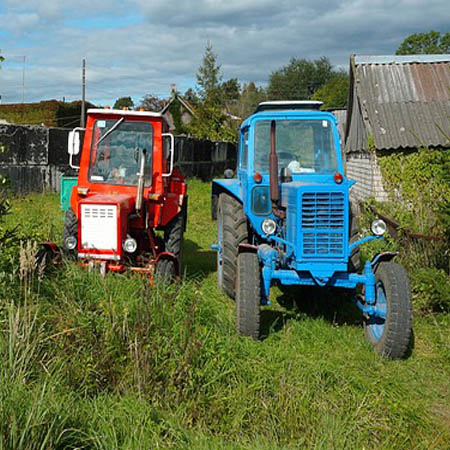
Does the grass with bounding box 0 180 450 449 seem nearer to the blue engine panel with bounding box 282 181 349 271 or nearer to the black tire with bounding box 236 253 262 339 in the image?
the black tire with bounding box 236 253 262 339

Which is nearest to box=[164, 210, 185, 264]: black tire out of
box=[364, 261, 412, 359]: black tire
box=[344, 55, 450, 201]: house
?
box=[364, 261, 412, 359]: black tire

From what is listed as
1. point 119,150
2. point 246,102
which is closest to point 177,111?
point 246,102

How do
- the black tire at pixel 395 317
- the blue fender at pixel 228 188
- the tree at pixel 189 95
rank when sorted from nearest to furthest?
the black tire at pixel 395 317 < the blue fender at pixel 228 188 < the tree at pixel 189 95

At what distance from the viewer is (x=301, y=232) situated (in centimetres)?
556

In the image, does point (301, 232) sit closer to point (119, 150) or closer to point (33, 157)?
point (119, 150)

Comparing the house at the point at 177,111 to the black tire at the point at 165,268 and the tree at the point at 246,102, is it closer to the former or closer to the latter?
the tree at the point at 246,102

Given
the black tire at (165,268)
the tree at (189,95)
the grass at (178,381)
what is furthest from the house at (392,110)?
the tree at (189,95)

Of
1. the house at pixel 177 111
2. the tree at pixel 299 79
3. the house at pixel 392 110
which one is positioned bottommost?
the house at pixel 392 110

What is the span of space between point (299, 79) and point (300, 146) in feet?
227

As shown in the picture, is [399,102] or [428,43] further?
[428,43]

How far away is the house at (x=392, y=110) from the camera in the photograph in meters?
13.5

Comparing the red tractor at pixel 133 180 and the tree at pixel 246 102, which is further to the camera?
the tree at pixel 246 102

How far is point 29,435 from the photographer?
3.02 meters

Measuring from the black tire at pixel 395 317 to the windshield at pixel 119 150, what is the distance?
3.16 m
